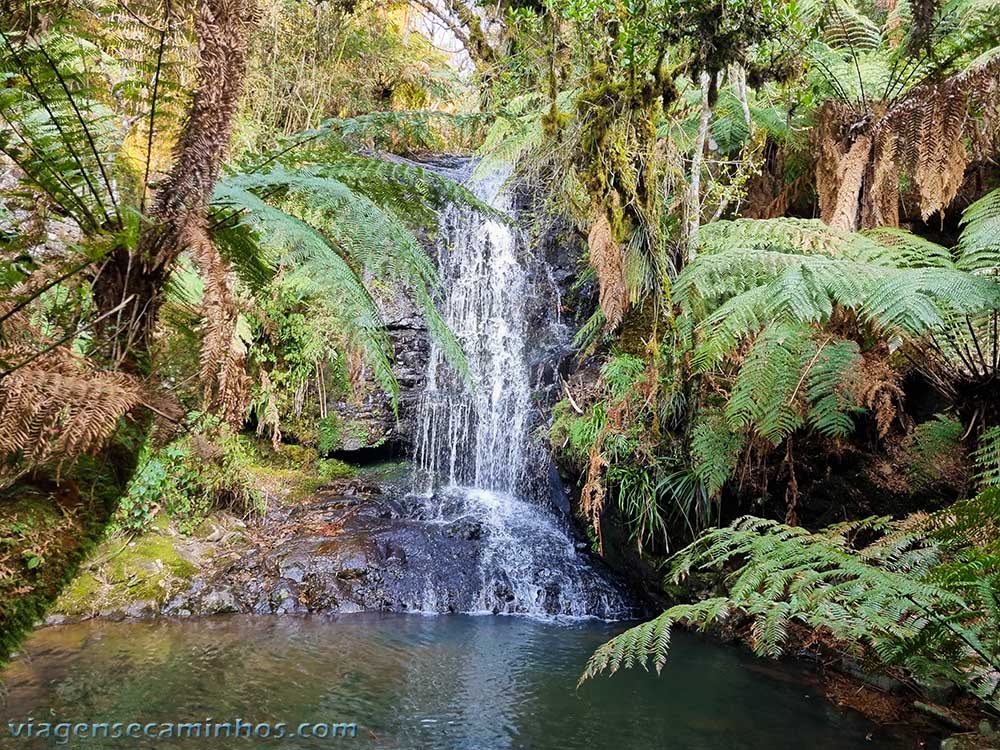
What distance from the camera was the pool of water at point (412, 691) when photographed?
282cm

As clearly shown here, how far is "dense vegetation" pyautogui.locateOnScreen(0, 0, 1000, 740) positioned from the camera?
1403mm

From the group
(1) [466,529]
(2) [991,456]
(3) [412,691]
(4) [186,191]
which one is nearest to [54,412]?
(4) [186,191]

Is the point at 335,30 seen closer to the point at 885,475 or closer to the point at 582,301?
the point at 582,301

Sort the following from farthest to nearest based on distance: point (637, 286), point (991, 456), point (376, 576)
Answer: point (376, 576) < point (637, 286) < point (991, 456)

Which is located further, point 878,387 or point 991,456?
point 878,387

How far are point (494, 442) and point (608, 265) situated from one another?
3225mm

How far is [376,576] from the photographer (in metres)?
5.23

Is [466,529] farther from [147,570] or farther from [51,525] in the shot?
[51,525]

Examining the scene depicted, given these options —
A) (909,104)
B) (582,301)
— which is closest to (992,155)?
(909,104)

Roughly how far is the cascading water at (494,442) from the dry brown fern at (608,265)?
1.78 meters

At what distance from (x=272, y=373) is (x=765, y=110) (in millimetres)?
5284

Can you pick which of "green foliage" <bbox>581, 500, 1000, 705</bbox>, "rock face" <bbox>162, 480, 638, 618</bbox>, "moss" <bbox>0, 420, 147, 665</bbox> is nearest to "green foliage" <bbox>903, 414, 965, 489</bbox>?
"green foliage" <bbox>581, 500, 1000, 705</bbox>

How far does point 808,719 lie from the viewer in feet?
9.77

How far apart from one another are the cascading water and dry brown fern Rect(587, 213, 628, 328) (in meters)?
1.78
